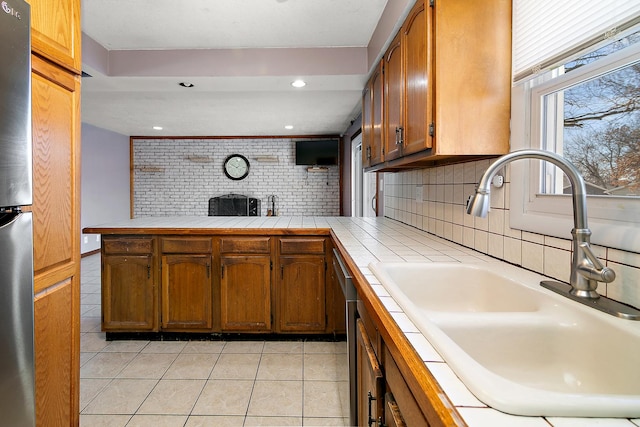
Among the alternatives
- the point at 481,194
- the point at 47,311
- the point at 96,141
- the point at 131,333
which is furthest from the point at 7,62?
the point at 96,141

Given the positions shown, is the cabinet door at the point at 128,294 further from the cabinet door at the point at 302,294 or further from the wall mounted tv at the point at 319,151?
the wall mounted tv at the point at 319,151

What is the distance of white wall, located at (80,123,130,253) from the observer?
5.72 meters

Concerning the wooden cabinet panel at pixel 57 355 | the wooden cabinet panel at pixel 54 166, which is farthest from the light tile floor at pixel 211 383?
the wooden cabinet panel at pixel 54 166

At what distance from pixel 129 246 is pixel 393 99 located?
212 cm

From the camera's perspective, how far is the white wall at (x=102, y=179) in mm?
5719

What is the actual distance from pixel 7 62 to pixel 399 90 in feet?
5.24

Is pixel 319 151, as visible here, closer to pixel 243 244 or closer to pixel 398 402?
pixel 243 244

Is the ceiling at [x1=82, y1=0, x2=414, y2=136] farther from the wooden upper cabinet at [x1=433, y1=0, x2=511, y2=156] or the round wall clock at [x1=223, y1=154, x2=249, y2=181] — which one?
the round wall clock at [x1=223, y1=154, x2=249, y2=181]

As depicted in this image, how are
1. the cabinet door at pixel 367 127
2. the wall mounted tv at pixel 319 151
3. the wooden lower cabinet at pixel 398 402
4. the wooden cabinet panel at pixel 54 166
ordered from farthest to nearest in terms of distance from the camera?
1. the wall mounted tv at pixel 319 151
2. the cabinet door at pixel 367 127
3. the wooden cabinet panel at pixel 54 166
4. the wooden lower cabinet at pixel 398 402

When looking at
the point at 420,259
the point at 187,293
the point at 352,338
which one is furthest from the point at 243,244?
the point at 420,259

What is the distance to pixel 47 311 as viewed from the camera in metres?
1.27

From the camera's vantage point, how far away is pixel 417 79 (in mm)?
1591

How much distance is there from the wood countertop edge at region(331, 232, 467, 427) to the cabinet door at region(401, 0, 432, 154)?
2.90 ft

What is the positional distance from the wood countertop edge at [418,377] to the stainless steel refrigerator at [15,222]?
39.8 inches
